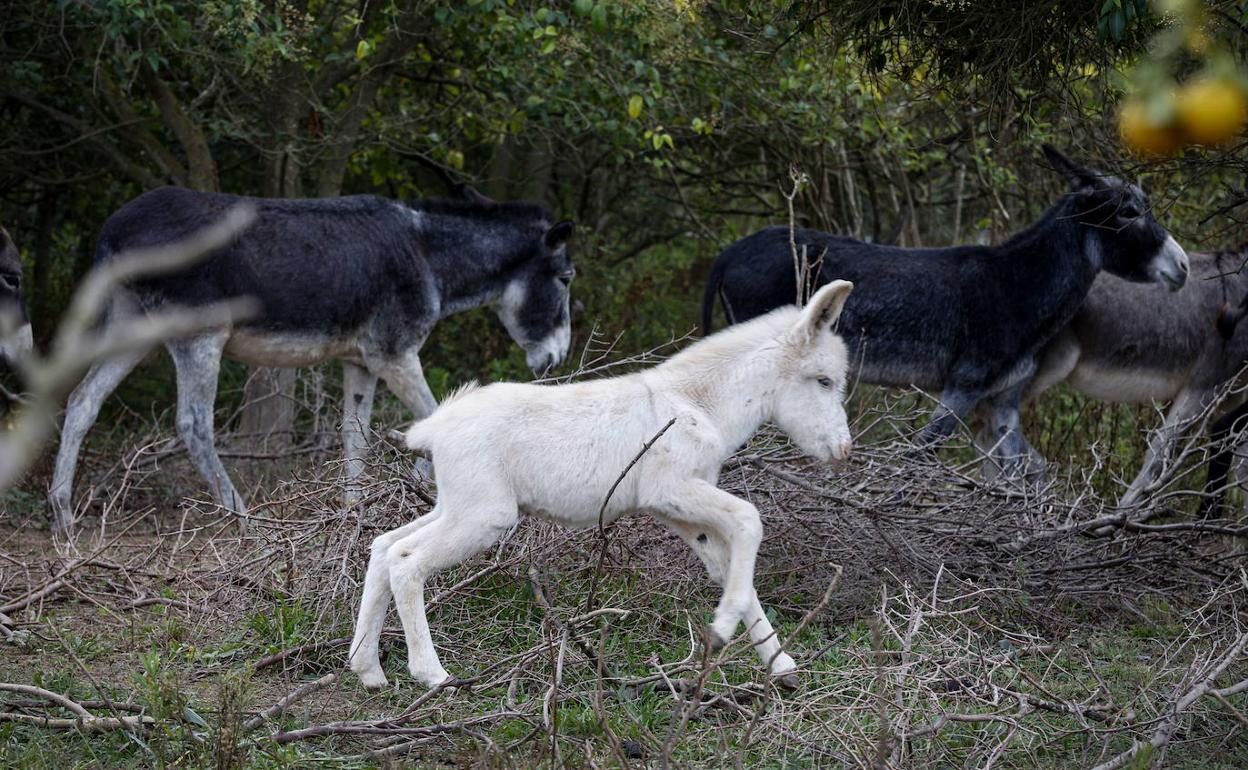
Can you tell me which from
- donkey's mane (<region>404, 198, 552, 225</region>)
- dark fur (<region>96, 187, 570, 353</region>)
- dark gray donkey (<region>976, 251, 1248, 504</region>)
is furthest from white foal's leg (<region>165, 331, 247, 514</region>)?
dark gray donkey (<region>976, 251, 1248, 504</region>)

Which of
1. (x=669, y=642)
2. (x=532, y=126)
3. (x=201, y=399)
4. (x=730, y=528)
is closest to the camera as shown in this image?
(x=730, y=528)

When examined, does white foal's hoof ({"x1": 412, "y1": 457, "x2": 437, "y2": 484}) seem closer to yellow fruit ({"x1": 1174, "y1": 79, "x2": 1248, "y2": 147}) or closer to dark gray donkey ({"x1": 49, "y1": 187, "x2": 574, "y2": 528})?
dark gray donkey ({"x1": 49, "y1": 187, "x2": 574, "y2": 528})

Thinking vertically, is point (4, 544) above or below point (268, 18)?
below

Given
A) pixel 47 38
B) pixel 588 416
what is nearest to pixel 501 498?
pixel 588 416

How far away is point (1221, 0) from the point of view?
11.6ft

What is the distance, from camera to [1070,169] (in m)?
7.90

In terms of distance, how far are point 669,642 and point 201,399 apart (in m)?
3.72

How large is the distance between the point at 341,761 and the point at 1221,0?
3.31 m

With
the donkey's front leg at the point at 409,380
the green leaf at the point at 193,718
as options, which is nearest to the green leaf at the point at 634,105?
the donkey's front leg at the point at 409,380

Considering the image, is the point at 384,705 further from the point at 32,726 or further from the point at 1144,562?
the point at 1144,562

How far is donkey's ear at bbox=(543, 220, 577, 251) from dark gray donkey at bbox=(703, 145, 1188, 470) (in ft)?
3.74

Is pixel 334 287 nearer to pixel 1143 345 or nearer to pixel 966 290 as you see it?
pixel 966 290

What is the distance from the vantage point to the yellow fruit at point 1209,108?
5.16ft

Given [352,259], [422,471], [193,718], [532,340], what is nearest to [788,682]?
[193,718]
